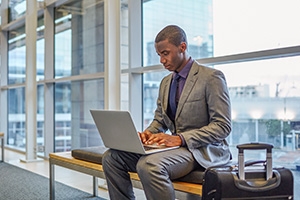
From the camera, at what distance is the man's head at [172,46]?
2008 millimetres

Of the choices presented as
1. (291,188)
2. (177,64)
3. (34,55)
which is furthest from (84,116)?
(291,188)

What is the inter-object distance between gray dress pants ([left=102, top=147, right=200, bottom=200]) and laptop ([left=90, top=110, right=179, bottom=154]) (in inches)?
2.1

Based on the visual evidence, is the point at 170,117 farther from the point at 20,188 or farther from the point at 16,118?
the point at 16,118

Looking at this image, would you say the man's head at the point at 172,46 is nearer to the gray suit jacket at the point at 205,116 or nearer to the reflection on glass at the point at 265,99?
the gray suit jacket at the point at 205,116

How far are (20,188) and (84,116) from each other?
1.53m

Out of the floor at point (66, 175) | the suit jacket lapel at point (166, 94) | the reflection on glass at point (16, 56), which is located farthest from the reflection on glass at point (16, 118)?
the suit jacket lapel at point (166, 94)

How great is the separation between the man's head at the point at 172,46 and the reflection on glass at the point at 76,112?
240cm

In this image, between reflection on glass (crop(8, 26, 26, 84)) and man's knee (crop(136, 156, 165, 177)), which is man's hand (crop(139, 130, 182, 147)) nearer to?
man's knee (crop(136, 156, 165, 177))

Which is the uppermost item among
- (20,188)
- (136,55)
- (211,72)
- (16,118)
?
(136,55)

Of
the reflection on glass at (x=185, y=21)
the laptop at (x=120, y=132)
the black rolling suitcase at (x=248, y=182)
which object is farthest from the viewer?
the reflection on glass at (x=185, y=21)

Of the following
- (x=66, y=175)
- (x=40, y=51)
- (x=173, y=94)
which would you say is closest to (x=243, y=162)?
(x=173, y=94)

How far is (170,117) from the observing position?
216cm

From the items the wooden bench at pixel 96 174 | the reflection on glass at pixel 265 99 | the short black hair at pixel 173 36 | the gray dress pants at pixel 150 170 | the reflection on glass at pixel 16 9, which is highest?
the reflection on glass at pixel 16 9

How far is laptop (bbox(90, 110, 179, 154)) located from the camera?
1869 millimetres
